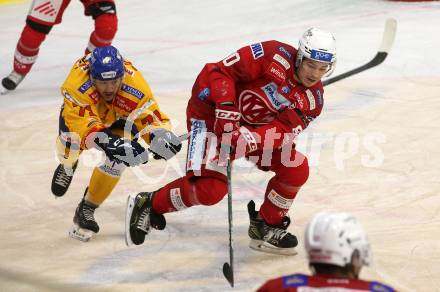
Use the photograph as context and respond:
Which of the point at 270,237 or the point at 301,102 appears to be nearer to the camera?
the point at 301,102

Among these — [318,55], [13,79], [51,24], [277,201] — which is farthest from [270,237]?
[13,79]

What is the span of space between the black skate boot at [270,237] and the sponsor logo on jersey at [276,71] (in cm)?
77

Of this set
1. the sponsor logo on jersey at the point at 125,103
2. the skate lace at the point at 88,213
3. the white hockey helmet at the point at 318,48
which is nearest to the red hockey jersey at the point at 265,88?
the white hockey helmet at the point at 318,48

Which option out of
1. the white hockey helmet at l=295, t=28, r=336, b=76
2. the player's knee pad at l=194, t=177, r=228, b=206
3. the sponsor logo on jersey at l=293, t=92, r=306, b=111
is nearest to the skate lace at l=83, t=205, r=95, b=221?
the player's knee pad at l=194, t=177, r=228, b=206

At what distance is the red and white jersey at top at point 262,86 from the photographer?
4.64 meters

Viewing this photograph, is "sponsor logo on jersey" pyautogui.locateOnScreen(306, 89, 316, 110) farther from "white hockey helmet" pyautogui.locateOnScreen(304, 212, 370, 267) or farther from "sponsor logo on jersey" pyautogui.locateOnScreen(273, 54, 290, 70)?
"white hockey helmet" pyautogui.locateOnScreen(304, 212, 370, 267)

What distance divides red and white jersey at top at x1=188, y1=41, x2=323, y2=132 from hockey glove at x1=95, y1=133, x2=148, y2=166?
15.2 inches

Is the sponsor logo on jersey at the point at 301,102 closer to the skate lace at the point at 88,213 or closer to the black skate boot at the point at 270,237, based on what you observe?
the black skate boot at the point at 270,237

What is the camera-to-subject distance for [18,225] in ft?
17.3

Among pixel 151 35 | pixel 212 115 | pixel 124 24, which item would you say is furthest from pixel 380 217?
pixel 124 24

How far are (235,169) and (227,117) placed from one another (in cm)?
164

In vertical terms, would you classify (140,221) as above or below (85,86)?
below

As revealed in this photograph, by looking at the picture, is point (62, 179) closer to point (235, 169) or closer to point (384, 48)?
point (235, 169)

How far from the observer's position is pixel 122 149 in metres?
4.68
